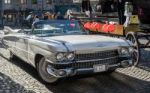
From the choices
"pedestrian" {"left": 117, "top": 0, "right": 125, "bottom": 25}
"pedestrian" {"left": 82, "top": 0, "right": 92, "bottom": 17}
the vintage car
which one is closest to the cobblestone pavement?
the vintage car

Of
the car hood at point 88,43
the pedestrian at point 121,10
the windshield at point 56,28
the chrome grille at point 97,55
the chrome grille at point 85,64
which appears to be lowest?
the chrome grille at point 85,64

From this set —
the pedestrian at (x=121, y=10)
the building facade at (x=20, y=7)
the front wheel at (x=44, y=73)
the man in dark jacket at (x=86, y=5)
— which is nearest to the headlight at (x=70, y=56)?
the front wheel at (x=44, y=73)

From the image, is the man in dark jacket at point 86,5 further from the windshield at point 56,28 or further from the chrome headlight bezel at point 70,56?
the chrome headlight bezel at point 70,56

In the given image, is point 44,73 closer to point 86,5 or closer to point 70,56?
point 70,56

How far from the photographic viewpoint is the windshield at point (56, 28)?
26.4ft

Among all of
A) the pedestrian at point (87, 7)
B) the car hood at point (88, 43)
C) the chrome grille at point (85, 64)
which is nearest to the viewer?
the chrome grille at point (85, 64)

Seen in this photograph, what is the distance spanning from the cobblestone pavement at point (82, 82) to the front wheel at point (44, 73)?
0.12 m

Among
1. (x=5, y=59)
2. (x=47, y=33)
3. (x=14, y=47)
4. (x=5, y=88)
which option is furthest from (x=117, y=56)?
(x=5, y=59)

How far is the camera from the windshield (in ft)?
26.4

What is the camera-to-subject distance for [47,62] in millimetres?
6789

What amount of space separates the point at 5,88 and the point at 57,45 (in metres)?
1.42

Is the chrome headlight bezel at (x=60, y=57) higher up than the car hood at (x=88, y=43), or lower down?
A: lower down

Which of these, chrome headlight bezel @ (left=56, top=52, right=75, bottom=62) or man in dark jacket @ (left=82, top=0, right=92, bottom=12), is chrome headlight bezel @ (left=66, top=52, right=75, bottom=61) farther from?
man in dark jacket @ (left=82, top=0, right=92, bottom=12)

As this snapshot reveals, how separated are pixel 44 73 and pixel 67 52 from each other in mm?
1056
